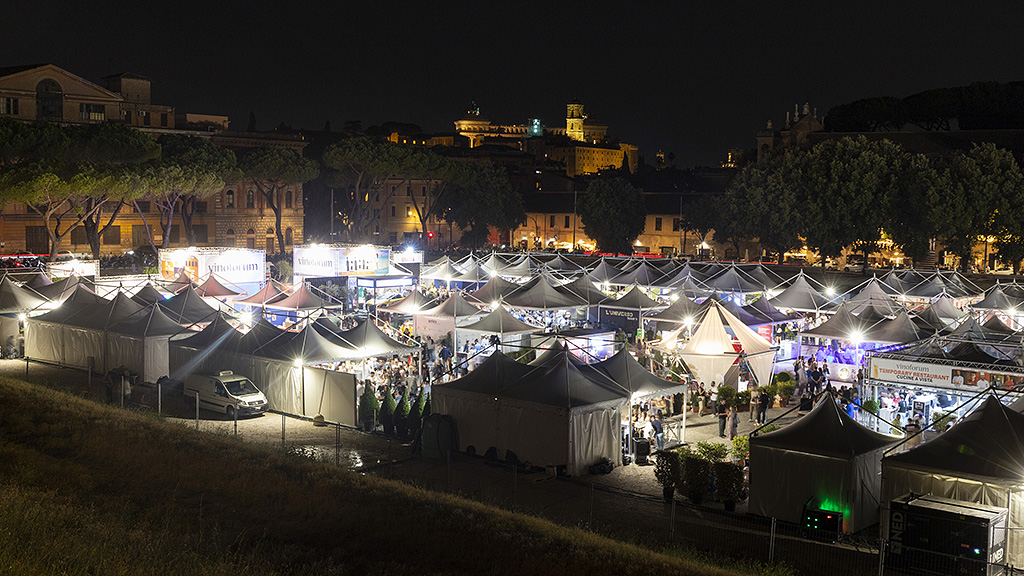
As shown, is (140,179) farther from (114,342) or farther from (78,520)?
(78,520)

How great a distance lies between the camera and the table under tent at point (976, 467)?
1328 centimetres

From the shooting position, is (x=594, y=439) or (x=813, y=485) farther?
(x=594, y=439)

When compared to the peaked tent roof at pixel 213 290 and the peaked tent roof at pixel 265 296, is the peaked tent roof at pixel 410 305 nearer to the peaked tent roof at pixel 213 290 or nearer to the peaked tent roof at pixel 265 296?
the peaked tent roof at pixel 265 296

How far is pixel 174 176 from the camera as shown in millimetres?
55375

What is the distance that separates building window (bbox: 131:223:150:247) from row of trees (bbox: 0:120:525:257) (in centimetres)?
135

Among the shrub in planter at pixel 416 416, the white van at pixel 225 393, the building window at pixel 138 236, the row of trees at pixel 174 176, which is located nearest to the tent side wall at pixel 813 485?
the shrub in planter at pixel 416 416

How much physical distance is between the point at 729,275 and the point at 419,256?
18449 millimetres

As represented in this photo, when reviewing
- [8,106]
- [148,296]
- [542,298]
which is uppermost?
[8,106]

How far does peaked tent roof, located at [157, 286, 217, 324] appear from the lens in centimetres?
2881

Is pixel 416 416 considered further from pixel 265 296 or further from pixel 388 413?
pixel 265 296

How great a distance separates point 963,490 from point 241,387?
16.0 meters

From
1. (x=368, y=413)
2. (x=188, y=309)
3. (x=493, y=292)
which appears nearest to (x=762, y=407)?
(x=368, y=413)

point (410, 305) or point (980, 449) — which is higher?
point (410, 305)

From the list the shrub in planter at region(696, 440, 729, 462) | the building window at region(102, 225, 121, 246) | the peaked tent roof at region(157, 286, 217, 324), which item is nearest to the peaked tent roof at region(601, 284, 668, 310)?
the peaked tent roof at region(157, 286, 217, 324)
